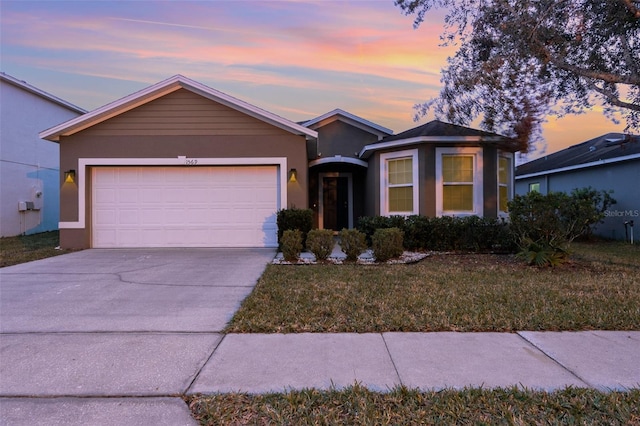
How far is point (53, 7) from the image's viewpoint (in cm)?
1016

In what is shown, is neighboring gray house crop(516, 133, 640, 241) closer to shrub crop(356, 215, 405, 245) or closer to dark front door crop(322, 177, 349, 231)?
shrub crop(356, 215, 405, 245)

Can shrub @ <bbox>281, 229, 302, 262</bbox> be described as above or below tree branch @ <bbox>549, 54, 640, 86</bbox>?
below

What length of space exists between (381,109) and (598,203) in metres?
8.80

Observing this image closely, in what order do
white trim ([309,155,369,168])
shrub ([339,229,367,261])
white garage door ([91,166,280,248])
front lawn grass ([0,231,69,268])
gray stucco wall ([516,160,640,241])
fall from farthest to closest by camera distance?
gray stucco wall ([516,160,640,241]) < white trim ([309,155,369,168]) < white garage door ([91,166,280,248]) < front lawn grass ([0,231,69,268]) < shrub ([339,229,367,261])

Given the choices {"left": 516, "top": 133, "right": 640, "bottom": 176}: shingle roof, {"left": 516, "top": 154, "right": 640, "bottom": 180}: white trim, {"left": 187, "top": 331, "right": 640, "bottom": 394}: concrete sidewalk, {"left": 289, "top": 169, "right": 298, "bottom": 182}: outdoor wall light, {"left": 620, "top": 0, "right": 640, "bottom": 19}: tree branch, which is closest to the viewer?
{"left": 187, "top": 331, "right": 640, "bottom": 394}: concrete sidewalk

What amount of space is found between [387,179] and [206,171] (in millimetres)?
5509

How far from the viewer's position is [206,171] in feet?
36.7

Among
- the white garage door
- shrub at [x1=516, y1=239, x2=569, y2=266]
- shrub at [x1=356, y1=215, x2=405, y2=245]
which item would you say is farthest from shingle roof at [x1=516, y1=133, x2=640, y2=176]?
the white garage door

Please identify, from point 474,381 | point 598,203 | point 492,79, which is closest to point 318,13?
point 492,79

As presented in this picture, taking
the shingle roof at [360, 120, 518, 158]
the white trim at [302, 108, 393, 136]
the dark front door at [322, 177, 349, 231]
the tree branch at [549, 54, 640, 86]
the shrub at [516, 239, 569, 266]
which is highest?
the white trim at [302, 108, 393, 136]

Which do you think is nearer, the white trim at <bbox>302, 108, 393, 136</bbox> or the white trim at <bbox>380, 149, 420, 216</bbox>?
the white trim at <bbox>380, 149, 420, 216</bbox>

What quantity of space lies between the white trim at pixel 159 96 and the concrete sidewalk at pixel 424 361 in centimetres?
771

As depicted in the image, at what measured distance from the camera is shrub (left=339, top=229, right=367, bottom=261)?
338 inches

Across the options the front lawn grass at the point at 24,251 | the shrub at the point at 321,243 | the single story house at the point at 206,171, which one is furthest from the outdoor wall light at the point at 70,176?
the shrub at the point at 321,243
